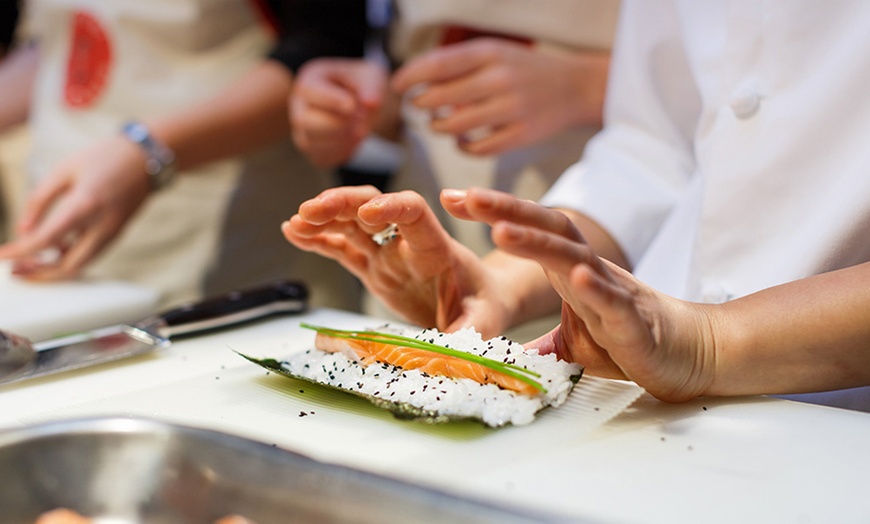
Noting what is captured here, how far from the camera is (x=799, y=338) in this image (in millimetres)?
764

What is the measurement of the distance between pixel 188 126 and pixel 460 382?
1.27 meters

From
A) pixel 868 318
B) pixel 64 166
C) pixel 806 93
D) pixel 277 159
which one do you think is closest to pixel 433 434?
pixel 868 318

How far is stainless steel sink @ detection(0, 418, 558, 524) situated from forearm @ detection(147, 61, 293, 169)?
117 cm

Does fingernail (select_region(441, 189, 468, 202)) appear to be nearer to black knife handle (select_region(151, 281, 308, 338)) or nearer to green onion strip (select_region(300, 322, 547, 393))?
green onion strip (select_region(300, 322, 547, 393))

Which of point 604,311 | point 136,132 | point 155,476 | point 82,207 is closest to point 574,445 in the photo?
point 604,311

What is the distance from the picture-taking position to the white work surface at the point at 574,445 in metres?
0.60

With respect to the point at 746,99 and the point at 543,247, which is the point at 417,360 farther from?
the point at 746,99

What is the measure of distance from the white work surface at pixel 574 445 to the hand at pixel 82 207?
0.77m

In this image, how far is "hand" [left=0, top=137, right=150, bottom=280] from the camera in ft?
5.30

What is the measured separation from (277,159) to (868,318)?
1.62m

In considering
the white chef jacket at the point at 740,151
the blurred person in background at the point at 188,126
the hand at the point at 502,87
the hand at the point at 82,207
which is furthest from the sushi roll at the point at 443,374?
the blurred person in background at the point at 188,126

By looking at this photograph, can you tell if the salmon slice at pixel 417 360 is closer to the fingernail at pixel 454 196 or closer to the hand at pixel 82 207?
the fingernail at pixel 454 196

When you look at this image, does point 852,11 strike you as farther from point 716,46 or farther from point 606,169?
point 606,169

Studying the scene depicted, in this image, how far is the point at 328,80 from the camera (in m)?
1.60
